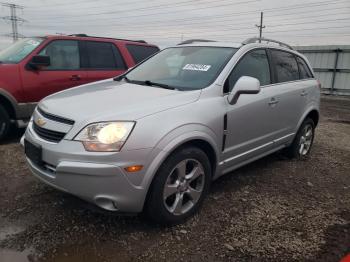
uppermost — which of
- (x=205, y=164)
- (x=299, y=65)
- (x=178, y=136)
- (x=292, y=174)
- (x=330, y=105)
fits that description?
(x=299, y=65)

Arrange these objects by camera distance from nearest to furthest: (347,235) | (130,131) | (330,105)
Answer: (130,131) → (347,235) → (330,105)

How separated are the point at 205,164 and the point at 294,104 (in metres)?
2.10

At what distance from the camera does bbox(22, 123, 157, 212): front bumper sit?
2543mm

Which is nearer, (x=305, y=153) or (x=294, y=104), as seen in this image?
(x=294, y=104)

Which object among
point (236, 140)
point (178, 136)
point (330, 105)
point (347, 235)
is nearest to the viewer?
point (178, 136)

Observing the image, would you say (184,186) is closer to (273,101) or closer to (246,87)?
(246,87)

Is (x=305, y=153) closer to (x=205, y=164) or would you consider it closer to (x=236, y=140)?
(x=236, y=140)

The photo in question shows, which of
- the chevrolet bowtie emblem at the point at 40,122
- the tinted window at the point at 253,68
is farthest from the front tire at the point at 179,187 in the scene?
the chevrolet bowtie emblem at the point at 40,122

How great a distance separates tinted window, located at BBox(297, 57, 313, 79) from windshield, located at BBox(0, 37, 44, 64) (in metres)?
4.18

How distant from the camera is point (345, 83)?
16.2 meters

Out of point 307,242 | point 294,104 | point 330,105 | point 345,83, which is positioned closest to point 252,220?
point 307,242

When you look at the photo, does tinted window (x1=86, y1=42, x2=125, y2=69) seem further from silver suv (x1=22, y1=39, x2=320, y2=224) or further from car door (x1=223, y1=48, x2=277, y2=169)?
car door (x1=223, y1=48, x2=277, y2=169)

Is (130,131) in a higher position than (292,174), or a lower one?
higher

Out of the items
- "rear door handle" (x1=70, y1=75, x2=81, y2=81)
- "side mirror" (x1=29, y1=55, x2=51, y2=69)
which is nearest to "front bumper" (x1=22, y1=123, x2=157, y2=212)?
"side mirror" (x1=29, y1=55, x2=51, y2=69)
